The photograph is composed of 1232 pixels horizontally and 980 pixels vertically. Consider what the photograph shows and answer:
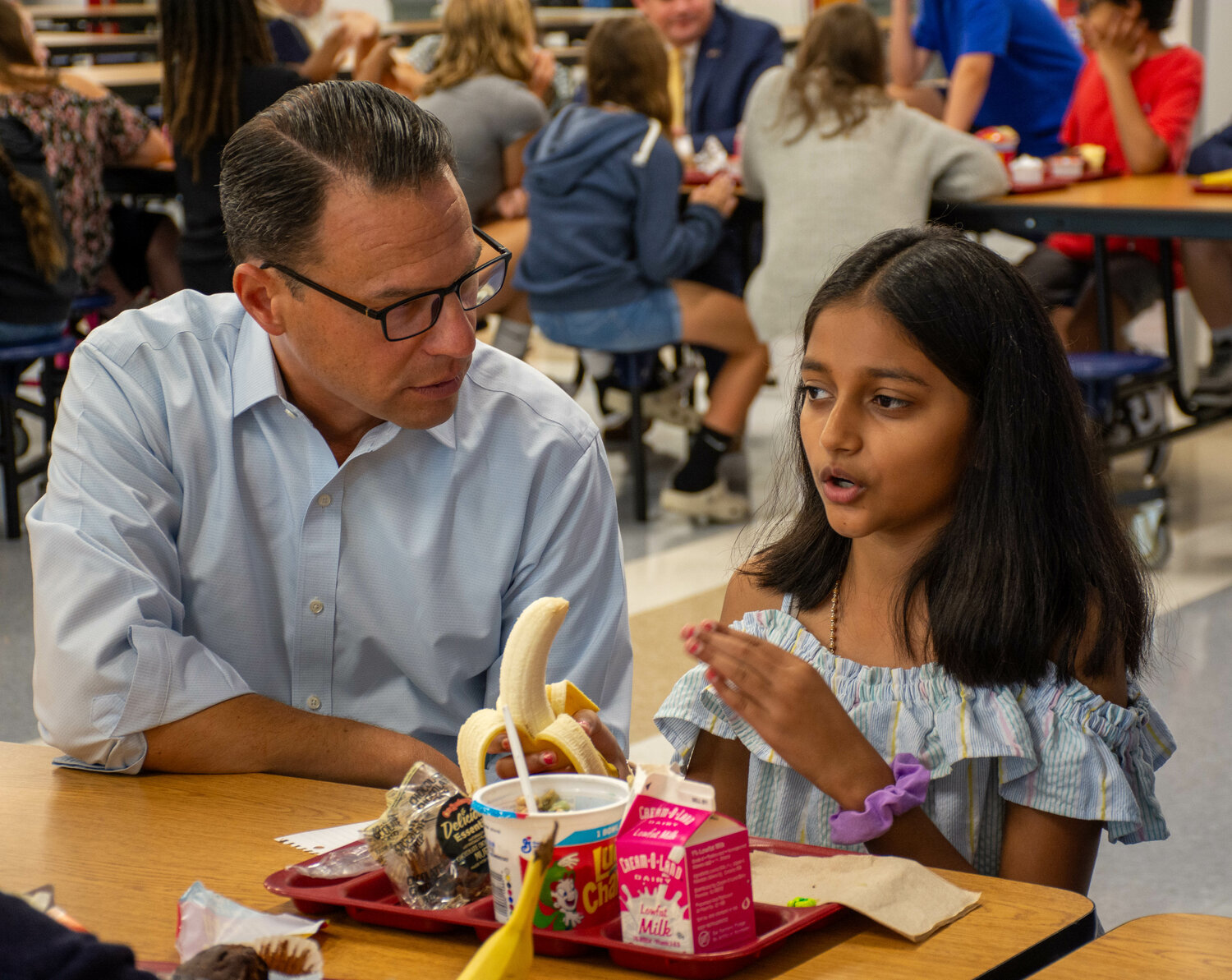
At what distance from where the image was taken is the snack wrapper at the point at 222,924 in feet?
3.23

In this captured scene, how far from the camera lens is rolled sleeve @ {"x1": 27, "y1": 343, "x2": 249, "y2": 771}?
4.34ft

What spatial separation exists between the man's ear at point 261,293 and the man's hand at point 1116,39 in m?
3.72

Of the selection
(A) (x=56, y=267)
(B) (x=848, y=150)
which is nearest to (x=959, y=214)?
(B) (x=848, y=150)

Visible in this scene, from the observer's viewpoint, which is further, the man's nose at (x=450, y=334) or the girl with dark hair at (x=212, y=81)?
the girl with dark hair at (x=212, y=81)

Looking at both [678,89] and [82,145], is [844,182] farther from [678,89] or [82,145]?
[82,145]

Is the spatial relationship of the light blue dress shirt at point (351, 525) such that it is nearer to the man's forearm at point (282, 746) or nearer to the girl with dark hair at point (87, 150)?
the man's forearm at point (282, 746)

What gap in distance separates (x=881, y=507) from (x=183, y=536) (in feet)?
2.36

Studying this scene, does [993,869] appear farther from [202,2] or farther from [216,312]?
[202,2]

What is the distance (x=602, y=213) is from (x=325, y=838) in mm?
3207

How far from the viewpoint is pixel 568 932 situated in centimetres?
98

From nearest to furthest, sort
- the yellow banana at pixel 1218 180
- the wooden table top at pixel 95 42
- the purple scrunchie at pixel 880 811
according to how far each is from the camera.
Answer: the purple scrunchie at pixel 880 811, the yellow banana at pixel 1218 180, the wooden table top at pixel 95 42

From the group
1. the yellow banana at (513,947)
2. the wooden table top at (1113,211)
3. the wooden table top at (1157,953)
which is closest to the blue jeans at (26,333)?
the wooden table top at (1113,211)

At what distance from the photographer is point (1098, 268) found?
4234mm

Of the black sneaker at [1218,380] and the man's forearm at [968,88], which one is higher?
the man's forearm at [968,88]
